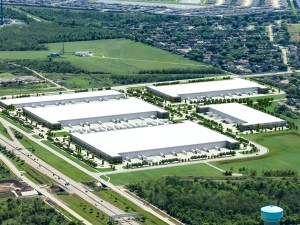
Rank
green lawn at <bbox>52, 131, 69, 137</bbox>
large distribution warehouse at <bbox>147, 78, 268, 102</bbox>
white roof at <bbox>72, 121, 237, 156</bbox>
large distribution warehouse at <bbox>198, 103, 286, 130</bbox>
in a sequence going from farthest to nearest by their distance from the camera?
1. large distribution warehouse at <bbox>147, 78, 268, 102</bbox>
2. large distribution warehouse at <bbox>198, 103, 286, 130</bbox>
3. green lawn at <bbox>52, 131, 69, 137</bbox>
4. white roof at <bbox>72, 121, 237, 156</bbox>

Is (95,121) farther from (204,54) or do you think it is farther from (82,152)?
(204,54)

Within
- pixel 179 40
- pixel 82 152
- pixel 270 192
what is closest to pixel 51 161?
pixel 82 152

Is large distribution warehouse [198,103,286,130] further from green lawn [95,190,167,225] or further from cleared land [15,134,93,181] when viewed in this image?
green lawn [95,190,167,225]

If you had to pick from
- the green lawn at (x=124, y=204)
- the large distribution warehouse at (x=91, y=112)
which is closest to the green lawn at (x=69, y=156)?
the large distribution warehouse at (x=91, y=112)

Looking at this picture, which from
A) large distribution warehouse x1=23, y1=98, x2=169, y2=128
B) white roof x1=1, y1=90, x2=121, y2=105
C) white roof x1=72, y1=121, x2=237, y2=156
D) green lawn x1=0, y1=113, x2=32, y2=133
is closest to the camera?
white roof x1=72, y1=121, x2=237, y2=156

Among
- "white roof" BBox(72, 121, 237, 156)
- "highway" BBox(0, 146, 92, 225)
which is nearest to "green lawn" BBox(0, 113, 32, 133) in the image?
"white roof" BBox(72, 121, 237, 156)
